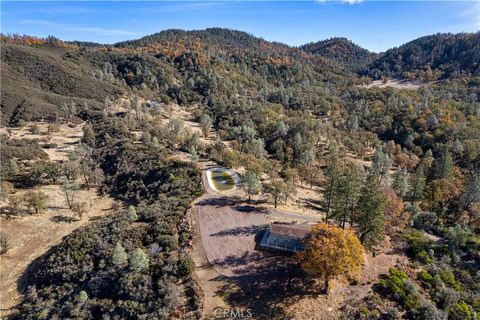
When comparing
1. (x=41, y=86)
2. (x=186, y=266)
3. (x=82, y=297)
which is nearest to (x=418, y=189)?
(x=186, y=266)

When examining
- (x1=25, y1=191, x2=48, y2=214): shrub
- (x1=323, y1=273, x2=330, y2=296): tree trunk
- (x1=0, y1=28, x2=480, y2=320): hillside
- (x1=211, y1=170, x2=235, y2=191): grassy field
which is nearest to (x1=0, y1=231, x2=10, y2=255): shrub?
(x1=0, y1=28, x2=480, y2=320): hillside

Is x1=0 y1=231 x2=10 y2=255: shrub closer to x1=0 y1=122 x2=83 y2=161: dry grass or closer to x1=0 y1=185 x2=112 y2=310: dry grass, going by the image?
x1=0 y1=185 x2=112 y2=310: dry grass

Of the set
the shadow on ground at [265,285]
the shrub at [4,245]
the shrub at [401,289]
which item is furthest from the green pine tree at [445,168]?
the shrub at [4,245]

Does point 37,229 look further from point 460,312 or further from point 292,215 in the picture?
point 460,312

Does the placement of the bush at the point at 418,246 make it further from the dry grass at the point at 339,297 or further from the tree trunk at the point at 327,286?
the tree trunk at the point at 327,286

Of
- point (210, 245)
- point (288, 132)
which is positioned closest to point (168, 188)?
point (210, 245)

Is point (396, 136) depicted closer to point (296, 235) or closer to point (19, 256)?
point (296, 235)
